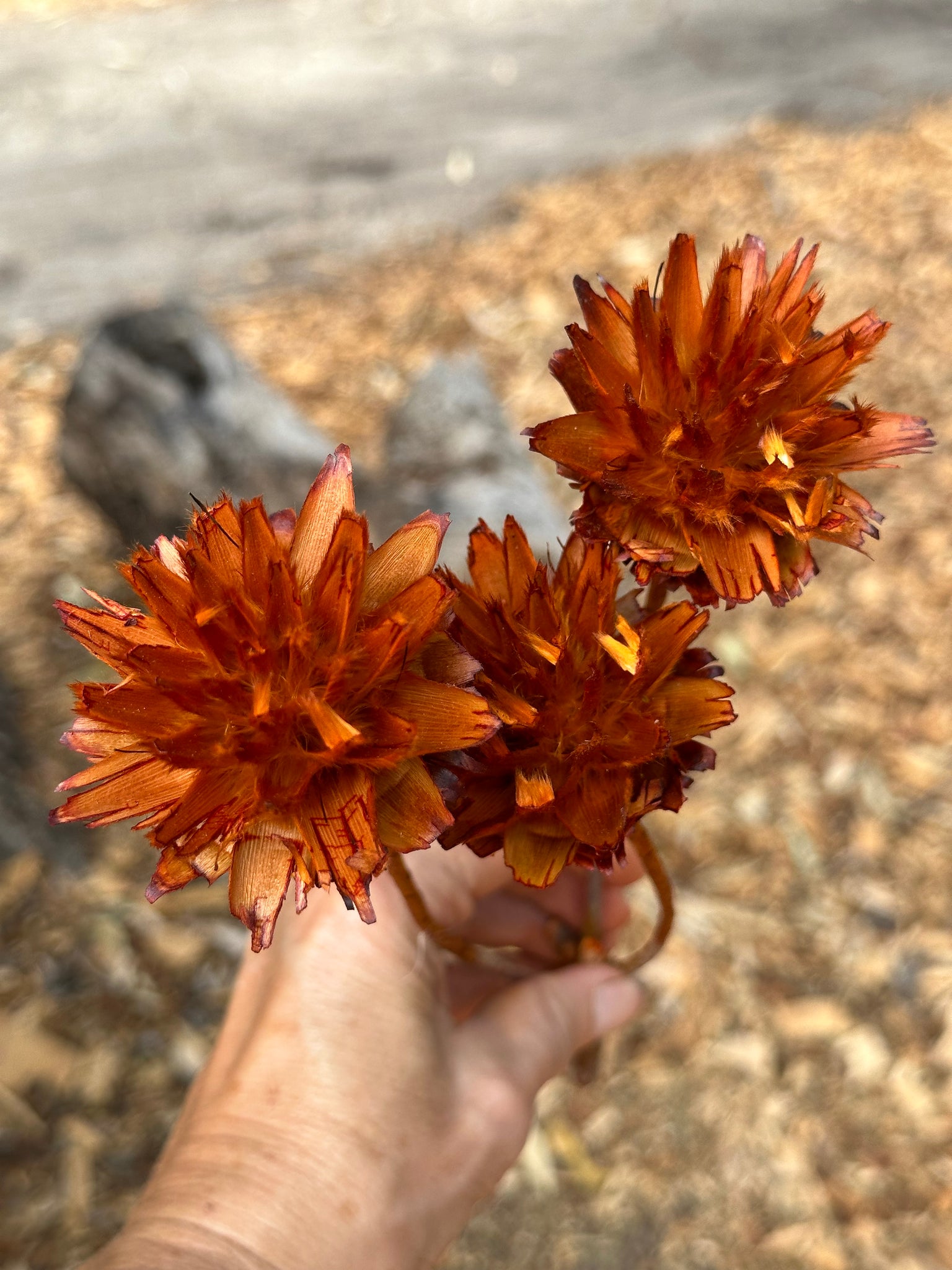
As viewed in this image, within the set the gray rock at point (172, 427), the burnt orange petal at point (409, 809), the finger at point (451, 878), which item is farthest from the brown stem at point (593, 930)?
the gray rock at point (172, 427)

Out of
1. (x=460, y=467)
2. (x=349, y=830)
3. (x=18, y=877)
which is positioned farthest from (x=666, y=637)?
(x=460, y=467)

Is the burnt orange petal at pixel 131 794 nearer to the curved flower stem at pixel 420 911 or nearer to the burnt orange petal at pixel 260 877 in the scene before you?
the burnt orange petal at pixel 260 877

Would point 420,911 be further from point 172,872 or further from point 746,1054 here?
point 746,1054

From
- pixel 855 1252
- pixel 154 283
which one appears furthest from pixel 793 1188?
pixel 154 283

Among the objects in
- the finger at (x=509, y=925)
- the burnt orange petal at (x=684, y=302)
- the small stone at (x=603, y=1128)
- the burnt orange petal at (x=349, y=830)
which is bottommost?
the small stone at (x=603, y=1128)

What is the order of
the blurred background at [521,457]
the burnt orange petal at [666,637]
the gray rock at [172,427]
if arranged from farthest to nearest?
the gray rock at [172,427], the blurred background at [521,457], the burnt orange petal at [666,637]

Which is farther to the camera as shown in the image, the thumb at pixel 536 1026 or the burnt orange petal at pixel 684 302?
the thumb at pixel 536 1026
